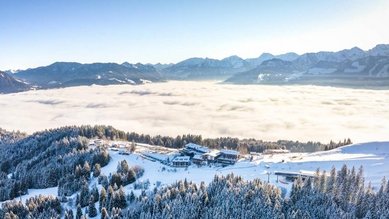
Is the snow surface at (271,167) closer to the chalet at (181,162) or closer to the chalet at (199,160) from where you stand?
the chalet at (181,162)

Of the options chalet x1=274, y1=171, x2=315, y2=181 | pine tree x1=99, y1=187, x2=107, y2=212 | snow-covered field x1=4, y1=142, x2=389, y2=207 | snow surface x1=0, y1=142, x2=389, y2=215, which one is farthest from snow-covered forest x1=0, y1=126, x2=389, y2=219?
chalet x1=274, y1=171, x2=315, y2=181

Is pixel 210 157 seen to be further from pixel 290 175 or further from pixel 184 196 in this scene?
pixel 184 196

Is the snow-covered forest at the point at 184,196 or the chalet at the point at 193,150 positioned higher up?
the chalet at the point at 193,150

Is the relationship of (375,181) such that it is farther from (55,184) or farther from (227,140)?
(55,184)

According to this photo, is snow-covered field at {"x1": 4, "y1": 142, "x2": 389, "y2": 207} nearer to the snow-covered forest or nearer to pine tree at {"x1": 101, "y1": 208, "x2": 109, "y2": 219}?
the snow-covered forest

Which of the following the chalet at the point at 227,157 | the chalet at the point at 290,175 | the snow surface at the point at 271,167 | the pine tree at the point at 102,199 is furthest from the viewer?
the chalet at the point at 227,157

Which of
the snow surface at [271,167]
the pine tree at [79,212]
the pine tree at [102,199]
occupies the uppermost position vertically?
the snow surface at [271,167]

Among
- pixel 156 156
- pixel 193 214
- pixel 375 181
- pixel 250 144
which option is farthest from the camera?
pixel 250 144

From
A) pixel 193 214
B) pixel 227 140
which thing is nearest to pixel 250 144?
pixel 227 140

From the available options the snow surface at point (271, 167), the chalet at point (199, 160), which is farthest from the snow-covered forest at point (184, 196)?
the chalet at point (199, 160)
